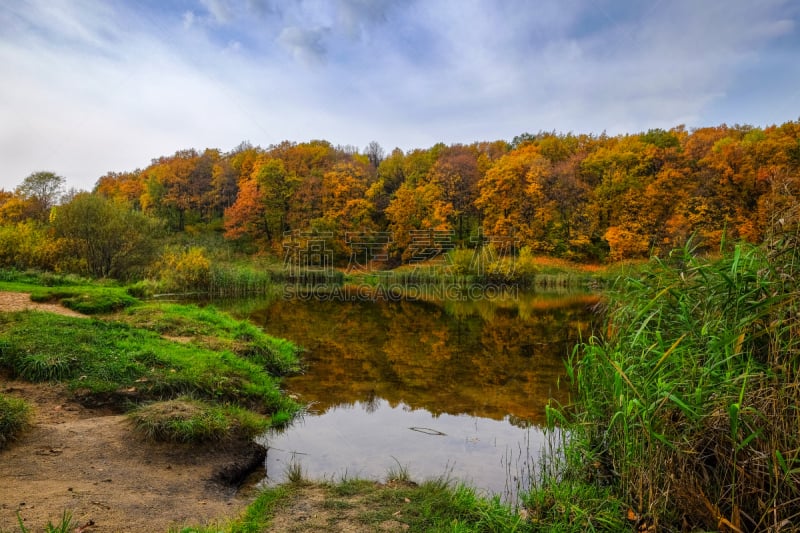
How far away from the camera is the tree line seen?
121ft

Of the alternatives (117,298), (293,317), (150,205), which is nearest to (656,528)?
(117,298)

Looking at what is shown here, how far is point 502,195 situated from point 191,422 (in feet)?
136

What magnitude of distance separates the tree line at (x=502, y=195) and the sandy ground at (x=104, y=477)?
23900 mm

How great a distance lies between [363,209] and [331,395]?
37132 mm

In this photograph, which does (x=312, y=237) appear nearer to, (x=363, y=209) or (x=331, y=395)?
(x=363, y=209)

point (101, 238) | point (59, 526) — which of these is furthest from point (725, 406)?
point (101, 238)

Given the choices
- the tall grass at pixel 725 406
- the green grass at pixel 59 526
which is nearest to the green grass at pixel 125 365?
the green grass at pixel 59 526

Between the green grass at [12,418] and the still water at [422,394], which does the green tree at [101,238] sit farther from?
the green grass at [12,418]

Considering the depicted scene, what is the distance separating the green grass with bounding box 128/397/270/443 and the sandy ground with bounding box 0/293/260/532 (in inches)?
5.3

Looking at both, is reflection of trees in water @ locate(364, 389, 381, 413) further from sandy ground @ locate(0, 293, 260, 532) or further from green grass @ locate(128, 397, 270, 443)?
sandy ground @ locate(0, 293, 260, 532)

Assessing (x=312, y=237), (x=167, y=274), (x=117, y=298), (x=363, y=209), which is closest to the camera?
(x=117, y=298)

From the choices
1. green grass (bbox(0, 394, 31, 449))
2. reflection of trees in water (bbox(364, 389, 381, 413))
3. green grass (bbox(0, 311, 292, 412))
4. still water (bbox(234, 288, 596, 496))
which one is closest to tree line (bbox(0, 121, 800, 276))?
still water (bbox(234, 288, 596, 496))

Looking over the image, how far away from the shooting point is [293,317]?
56.8ft

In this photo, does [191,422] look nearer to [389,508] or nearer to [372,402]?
[389,508]
